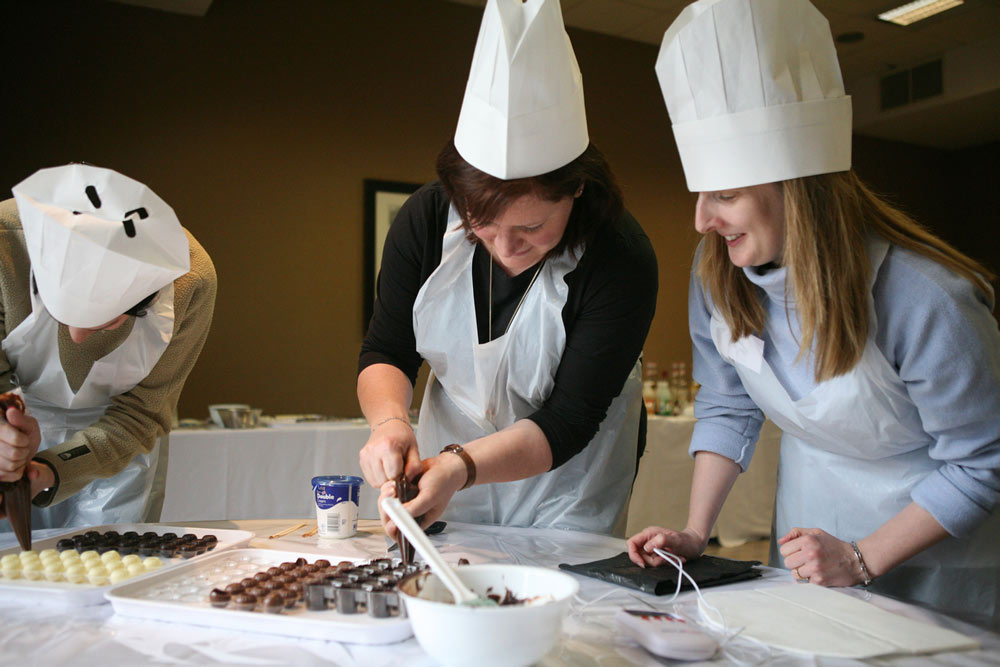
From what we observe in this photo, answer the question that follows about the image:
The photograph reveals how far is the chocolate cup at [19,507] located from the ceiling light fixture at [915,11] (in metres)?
5.12

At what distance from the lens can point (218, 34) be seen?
13.1ft

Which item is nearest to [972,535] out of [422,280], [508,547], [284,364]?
[508,547]

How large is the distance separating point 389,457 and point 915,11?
16.3ft

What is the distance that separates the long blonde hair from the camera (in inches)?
43.7

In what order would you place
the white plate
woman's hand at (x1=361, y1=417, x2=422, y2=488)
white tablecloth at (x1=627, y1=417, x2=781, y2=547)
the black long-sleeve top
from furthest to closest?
1. white tablecloth at (x1=627, y1=417, x2=781, y2=547)
2. the white plate
3. the black long-sleeve top
4. woman's hand at (x1=361, y1=417, x2=422, y2=488)

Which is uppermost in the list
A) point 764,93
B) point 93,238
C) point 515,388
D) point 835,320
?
point 764,93

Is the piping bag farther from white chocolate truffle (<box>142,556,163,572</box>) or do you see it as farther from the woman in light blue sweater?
the woman in light blue sweater

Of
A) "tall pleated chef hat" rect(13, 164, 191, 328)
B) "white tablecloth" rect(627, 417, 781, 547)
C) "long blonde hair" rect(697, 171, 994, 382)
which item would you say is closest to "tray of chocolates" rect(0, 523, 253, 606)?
"tall pleated chef hat" rect(13, 164, 191, 328)

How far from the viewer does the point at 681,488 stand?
12.3 feet

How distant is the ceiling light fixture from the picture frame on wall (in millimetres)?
3074

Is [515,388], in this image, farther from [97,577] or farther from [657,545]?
[97,577]

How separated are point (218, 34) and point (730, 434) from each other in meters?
3.59

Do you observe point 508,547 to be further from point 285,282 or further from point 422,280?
point 285,282

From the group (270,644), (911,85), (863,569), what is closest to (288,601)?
(270,644)
